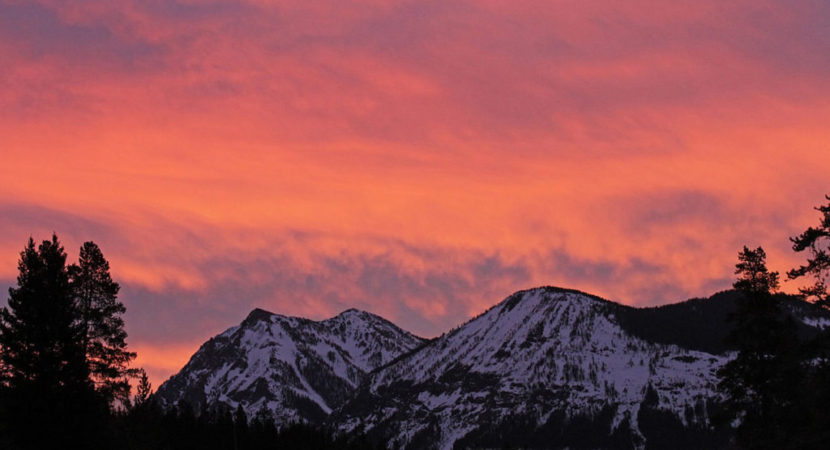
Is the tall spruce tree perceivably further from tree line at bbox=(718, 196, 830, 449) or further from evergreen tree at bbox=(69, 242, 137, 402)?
tree line at bbox=(718, 196, 830, 449)

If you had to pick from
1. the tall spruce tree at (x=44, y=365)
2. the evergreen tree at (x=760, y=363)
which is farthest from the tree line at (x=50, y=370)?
the evergreen tree at (x=760, y=363)

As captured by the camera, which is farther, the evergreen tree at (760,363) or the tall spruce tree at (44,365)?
the evergreen tree at (760,363)

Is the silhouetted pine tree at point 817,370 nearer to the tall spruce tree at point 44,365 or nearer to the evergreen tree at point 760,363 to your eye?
the evergreen tree at point 760,363

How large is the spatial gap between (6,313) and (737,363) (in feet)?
115

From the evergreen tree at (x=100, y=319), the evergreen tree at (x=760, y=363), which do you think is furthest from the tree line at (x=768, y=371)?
the evergreen tree at (x=100, y=319)

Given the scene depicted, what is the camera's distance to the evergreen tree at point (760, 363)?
48.9 metres

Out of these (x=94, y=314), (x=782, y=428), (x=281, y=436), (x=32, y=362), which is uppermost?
(x=281, y=436)

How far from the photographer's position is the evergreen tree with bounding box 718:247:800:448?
4888cm

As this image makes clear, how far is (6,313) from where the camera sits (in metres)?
45.6

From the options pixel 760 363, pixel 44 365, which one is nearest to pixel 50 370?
pixel 44 365

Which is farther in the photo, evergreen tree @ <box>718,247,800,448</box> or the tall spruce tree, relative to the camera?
evergreen tree @ <box>718,247,800,448</box>

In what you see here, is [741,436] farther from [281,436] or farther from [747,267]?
[281,436]

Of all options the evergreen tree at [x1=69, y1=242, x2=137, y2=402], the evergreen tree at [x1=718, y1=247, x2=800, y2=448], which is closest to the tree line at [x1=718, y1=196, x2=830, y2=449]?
the evergreen tree at [x1=718, y1=247, x2=800, y2=448]

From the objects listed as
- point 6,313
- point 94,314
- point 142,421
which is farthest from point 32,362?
point 142,421
